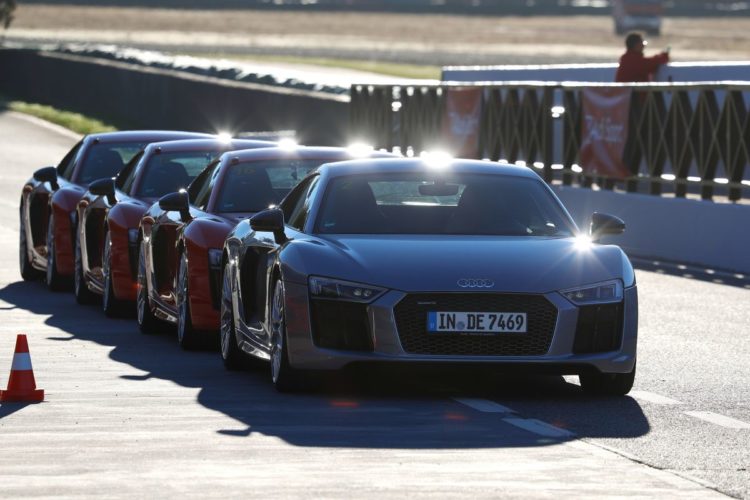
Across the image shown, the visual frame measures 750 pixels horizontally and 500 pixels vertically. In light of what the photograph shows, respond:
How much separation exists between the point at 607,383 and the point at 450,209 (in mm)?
1397

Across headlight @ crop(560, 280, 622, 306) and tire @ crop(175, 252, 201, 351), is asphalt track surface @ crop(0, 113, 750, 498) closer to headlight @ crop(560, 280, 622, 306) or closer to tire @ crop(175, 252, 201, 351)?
tire @ crop(175, 252, 201, 351)

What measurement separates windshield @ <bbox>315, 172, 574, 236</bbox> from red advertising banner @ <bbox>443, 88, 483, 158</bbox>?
18.5 m

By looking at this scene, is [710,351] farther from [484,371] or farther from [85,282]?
[85,282]

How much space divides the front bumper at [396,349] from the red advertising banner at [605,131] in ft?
46.8

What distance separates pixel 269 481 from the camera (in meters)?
8.40

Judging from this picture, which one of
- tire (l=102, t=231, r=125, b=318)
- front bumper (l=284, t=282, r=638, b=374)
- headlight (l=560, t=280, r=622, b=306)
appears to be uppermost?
headlight (l=560, t=280, r=622, b=306)

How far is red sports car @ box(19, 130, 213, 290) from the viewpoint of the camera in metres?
18.9

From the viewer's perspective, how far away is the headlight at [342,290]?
36.2ft

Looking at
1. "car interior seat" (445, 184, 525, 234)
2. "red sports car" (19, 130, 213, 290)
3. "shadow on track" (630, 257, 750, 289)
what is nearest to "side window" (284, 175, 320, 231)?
"car interior seat" (445, 184, 525, 234)

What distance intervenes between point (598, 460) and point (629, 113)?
16.6 meters

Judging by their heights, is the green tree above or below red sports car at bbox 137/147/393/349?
below

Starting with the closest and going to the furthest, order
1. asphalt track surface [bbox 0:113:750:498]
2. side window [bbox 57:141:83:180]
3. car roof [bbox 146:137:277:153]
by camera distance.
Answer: asphalt track surface [bbox 0:113:750:498], car roof [bbox 146:137:277:153], side window [bbox 57:141:83:180]

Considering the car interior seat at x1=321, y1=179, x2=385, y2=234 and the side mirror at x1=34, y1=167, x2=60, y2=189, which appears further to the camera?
the side mirror at x1=34, y1=167, x2=60, y2=189

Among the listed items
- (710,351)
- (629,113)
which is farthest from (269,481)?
(629,113)
